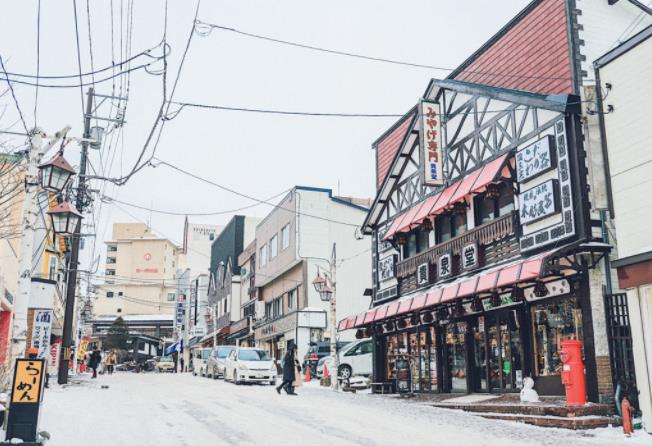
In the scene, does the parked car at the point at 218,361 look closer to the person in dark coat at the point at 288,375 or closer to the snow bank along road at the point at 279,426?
the person in dark coat at the point at 288,375

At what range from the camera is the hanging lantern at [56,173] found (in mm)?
11141

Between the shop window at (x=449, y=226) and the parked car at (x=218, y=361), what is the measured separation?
15.4 meters

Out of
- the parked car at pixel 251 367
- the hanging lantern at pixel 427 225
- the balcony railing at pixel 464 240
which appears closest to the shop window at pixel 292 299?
the parked car at pixel 251 367

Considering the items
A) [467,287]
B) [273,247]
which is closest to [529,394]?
[467,287]

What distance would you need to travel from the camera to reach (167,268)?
368 ft

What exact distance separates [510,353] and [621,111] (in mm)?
7327

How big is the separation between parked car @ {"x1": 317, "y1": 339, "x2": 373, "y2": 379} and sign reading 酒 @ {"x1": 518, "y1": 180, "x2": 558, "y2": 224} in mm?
13953

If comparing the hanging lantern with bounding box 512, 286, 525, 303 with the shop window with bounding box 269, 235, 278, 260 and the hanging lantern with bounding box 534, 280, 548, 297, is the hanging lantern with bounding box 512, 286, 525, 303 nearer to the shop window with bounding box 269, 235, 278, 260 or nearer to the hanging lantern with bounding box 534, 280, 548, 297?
the hanging lantern with bounding box 534, 280, 548, 297

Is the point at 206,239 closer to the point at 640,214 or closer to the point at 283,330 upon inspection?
the point at 283,330

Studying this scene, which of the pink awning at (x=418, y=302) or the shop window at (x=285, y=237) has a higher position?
the shop window at (x=285, y=237)

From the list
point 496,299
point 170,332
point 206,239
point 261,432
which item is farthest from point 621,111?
point 170,332

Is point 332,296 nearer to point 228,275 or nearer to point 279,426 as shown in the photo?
point 279,426

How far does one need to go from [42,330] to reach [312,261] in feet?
61.8

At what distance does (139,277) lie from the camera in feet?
355
